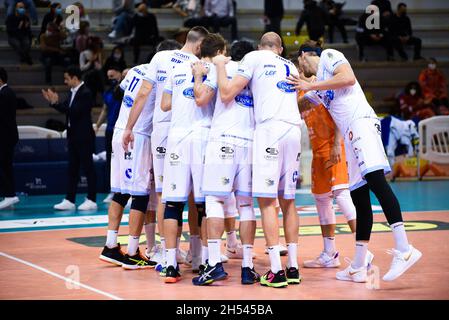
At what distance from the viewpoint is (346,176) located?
8508 millimetres

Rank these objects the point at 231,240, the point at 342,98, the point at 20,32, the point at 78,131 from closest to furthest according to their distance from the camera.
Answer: the point at 342,98 → the point at 231,240 → the point at 78,131 → the point at 20,32

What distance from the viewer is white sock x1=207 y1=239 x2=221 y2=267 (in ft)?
24.3

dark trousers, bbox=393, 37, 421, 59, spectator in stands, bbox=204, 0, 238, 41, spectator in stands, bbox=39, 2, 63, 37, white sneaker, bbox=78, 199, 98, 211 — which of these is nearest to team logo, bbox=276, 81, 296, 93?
white sneaker, bbox=78, 199, 98, 211

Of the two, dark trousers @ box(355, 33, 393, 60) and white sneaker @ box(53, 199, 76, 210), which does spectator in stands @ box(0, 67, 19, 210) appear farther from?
dark trousers @ box(355, 33, 393, 60)

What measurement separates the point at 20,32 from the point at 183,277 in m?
11.9

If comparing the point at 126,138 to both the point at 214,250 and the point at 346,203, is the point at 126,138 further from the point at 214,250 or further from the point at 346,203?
A: the point at 346,203

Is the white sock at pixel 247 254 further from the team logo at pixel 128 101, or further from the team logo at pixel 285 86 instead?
the team logo at pixel 128 101

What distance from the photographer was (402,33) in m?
21.8

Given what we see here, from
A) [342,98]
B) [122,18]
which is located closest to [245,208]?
[342,98]

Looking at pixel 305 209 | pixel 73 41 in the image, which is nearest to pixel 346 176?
pixel 305 209
